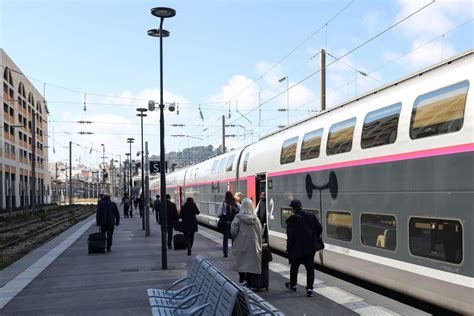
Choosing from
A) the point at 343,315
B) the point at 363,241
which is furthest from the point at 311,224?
the point at 343,315

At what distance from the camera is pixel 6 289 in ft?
29.2

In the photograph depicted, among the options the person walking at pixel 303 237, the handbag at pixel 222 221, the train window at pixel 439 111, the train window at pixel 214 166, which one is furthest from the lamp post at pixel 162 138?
the train window at pixel 214 166

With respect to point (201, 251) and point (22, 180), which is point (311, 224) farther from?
point (22, 180)

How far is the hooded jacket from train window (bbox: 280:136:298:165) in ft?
13.8

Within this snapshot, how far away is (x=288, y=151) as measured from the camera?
1242cm

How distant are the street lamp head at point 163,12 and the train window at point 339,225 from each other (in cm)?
570

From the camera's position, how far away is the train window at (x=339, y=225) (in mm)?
8962

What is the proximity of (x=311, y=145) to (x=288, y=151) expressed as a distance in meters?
1.54

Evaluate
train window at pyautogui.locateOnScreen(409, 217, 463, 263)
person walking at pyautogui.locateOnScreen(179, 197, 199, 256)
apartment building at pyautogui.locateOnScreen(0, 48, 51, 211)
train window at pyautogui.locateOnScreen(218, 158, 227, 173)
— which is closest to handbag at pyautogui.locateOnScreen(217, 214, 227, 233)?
person walking at pyautogui.locateOnScreen(179, 197, 199, 256)

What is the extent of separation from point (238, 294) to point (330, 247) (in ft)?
16.9

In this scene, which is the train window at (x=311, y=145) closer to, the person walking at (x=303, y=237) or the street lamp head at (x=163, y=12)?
the person walking at (x=303, y=237)

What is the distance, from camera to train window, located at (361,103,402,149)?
7.71 m

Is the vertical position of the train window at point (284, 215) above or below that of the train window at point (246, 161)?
below

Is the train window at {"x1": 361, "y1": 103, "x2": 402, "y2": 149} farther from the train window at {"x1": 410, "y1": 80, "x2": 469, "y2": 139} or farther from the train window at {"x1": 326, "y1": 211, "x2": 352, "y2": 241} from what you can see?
the train window at {"x1": 326, "y1": 211, "x2": 352, "y2": 241}
